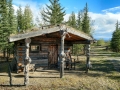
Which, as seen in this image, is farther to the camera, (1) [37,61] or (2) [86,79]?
(1) [37,61]

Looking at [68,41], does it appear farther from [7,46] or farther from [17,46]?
[7,46]

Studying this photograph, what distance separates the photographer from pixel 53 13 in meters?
40.2

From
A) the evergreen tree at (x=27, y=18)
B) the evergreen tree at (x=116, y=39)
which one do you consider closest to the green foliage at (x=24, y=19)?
the evergreen tree at (x=27, y=18)

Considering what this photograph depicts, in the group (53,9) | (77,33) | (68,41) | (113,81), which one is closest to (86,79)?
(113,81)

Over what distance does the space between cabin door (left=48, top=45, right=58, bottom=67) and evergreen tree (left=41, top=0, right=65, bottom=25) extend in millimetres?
20780

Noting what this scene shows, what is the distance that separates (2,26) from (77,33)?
53.6ft

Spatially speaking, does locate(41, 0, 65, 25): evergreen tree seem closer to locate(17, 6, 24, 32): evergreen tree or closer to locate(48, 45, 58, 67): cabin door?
locate(17, 6, 24, 32): evergreen tree

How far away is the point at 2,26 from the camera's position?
27.4m

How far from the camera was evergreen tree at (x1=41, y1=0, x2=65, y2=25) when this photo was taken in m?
39.9

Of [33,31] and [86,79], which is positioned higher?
[33,31]

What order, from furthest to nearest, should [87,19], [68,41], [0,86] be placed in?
[87,19] → [68,41] → [0,86]

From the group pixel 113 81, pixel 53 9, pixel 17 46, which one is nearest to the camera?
pixel 113 81

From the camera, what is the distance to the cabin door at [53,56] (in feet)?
63.0

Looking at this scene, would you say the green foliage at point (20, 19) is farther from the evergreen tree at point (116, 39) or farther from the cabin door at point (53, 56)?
the cabin door at point (53, 56)
